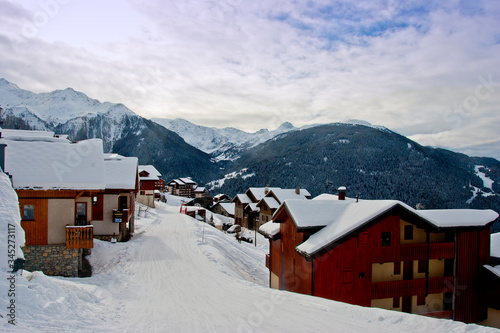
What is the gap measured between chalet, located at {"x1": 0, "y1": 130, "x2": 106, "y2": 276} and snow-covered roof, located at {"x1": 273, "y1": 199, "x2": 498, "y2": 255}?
37.3 feet

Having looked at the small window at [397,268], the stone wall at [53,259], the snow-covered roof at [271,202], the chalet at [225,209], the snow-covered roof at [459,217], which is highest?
the snow-covered roof at [459,217]

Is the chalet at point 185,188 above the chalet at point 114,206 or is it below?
below

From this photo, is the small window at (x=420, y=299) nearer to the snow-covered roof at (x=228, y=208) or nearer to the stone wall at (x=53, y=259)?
the stone wall at (x=53, y=259)

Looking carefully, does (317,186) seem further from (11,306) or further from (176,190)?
(11,306)

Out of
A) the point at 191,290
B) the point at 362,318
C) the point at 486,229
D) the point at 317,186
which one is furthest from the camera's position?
the point at 317,186

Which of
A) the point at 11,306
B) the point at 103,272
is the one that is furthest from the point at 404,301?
the point at 11,306

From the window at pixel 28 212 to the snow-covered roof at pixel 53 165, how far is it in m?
1.15

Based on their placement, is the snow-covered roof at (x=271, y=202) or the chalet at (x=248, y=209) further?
the chalet at (x=248, y=209)

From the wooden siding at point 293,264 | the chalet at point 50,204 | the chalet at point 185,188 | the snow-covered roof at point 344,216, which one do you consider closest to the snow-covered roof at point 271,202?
the wooden siding at point 293,264

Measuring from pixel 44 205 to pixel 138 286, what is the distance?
6.85 metres

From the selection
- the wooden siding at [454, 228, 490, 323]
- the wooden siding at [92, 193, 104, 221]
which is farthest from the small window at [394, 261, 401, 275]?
the wooden siding at [92, 193, 104, 221]

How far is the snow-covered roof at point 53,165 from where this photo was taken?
15.2 meters

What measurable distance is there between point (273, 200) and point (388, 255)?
131 feet

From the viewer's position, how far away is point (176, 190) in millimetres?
123562
